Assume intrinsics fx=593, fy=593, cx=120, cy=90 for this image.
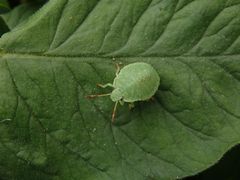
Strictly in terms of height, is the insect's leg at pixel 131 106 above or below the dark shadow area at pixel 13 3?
below

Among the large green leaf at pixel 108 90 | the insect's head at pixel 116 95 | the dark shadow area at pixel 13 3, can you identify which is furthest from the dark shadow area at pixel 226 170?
the dark shadow area at pixel 13 3

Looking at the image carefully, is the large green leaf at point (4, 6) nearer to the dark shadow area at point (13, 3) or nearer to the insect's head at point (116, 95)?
the dark shadow area at point (13, 3)

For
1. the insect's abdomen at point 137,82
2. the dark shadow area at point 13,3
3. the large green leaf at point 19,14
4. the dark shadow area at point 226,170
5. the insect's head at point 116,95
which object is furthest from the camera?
the dark shadow area at point 13,3

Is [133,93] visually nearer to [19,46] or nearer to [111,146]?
[111,146]

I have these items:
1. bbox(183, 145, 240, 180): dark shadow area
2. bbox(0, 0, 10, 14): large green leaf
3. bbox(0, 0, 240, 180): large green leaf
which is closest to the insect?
bbox(0, 0, 240, 180): large green leaf

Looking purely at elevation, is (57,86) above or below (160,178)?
above

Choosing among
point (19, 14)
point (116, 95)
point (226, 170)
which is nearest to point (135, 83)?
point (116, 95)

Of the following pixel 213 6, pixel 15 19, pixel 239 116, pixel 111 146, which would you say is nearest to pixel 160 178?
pixel 111 146
